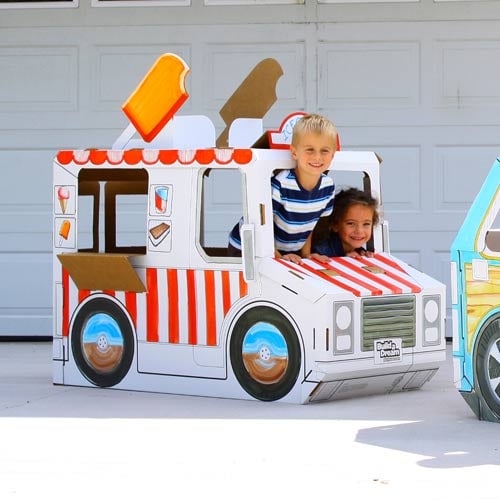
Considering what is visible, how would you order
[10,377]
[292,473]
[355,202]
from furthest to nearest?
[10,377] < [355,202] < [292,473]

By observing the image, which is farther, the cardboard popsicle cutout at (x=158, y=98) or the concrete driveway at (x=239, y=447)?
the cardboard popsicle cutout at (x=158, y=98)

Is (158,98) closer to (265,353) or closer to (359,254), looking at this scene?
(359,254)

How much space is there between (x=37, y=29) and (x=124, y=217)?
136 centimetres

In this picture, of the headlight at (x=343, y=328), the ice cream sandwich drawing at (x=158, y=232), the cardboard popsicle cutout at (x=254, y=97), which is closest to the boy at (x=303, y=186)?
the headlight at (x=343, y=328)

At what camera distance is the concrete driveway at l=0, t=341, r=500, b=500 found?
412cm

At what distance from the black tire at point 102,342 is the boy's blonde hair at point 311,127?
119 cm

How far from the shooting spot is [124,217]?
A: 8711 mm

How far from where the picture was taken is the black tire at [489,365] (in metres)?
5.27

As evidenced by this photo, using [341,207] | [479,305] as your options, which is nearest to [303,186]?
[341,207]

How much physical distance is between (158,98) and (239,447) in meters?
2.15

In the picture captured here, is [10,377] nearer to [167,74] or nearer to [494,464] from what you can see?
[167,74]

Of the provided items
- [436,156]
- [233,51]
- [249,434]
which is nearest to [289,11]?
[233,51]

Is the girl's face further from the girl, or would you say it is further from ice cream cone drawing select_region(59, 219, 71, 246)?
ice cream cone drawing select_region(59, 219, 71, 246)

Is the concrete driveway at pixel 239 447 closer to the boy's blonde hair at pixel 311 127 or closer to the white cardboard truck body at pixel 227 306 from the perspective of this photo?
the white cardboard truck body at pixel 227 306
